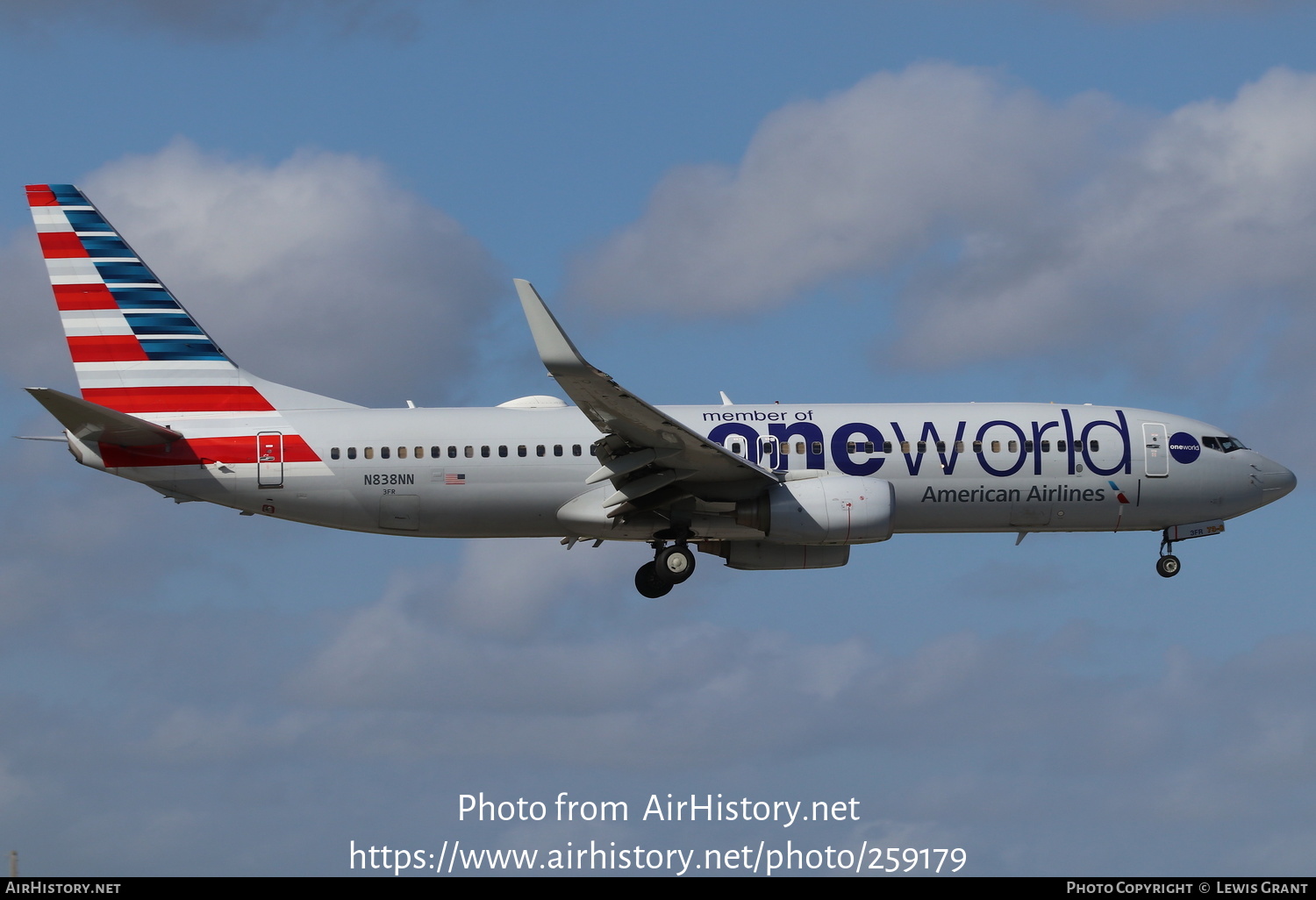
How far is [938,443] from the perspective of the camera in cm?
4459

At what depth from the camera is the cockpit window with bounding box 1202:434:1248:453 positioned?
153 feet

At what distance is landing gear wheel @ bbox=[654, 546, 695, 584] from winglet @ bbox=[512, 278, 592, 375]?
25.4ft

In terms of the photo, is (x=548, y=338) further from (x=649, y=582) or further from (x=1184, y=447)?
(x=1184, y=447)

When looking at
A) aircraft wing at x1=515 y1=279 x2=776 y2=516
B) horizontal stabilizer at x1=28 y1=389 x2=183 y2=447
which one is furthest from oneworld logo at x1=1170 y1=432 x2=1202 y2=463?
horizontal stabilizer at x1=28 y1=389 x2=183 y2=447

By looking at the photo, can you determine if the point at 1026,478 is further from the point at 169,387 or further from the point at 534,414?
the point at 169,387

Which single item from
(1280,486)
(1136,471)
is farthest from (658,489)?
(1280,486)

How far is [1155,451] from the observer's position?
150 feet

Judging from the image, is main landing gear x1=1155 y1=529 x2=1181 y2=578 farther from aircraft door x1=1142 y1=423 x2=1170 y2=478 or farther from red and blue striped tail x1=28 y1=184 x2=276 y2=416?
red and blue striped tail x1=28 y1=184 x2=276 y2=416

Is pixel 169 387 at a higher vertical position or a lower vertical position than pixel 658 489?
higher

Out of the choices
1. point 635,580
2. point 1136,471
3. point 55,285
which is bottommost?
point 635,580

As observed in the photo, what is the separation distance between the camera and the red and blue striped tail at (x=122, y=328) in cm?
4616

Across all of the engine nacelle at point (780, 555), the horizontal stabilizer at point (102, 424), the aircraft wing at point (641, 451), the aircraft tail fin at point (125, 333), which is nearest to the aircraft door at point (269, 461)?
the aircraft tail fin at point (125, 333)

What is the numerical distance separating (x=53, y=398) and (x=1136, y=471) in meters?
28.3

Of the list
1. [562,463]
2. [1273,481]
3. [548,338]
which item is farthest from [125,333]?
[1273,481]
